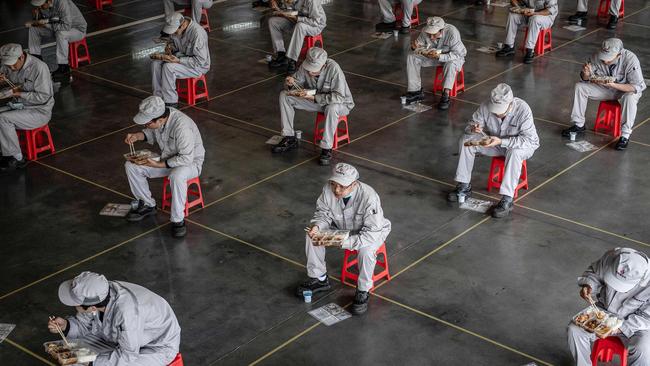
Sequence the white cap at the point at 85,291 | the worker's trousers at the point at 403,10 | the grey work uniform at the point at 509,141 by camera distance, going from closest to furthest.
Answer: the white cap at the point at 85,291 < the grey work uniform at the point at 509,141 < the worker's trousers at the point at 403,10

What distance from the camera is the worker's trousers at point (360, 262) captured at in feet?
25.8

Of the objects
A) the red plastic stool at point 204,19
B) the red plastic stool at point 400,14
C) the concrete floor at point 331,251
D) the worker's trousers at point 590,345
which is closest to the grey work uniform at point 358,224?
the concrete floor at point 331,251

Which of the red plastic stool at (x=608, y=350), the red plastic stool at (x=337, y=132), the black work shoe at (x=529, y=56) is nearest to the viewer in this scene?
the red plastic stool at (x=608, y=350)

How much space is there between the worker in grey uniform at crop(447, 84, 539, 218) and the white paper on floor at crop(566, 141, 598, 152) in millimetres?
1847

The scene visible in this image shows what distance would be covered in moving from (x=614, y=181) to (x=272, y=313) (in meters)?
4.93

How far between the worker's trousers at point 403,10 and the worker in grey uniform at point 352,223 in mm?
8877

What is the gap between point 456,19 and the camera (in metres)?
17.2

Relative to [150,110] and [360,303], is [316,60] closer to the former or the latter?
[150,110]

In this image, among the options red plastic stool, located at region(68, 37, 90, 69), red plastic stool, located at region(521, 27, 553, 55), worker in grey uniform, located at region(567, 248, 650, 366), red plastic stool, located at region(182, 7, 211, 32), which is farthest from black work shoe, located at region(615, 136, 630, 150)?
red plastic stool, located at region(68, 37, 90, 69)

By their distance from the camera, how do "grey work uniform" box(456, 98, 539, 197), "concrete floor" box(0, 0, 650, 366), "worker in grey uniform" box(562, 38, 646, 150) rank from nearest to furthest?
"concrete floor" box(0, 0, 650, 366) → "grey work uniform" box(456, 98, 539, 197) → "worker in grey uniform" box(562, 38, 646, 150)

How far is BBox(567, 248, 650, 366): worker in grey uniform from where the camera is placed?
6508 millimetres

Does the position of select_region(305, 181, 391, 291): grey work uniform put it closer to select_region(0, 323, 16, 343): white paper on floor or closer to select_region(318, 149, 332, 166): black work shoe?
select_region(0, 323, 16, 343): white paper on floor

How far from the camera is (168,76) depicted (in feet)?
41.9

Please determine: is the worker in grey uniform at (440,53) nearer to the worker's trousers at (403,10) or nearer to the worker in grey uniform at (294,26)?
the worker in grey uniform at (294,26)
